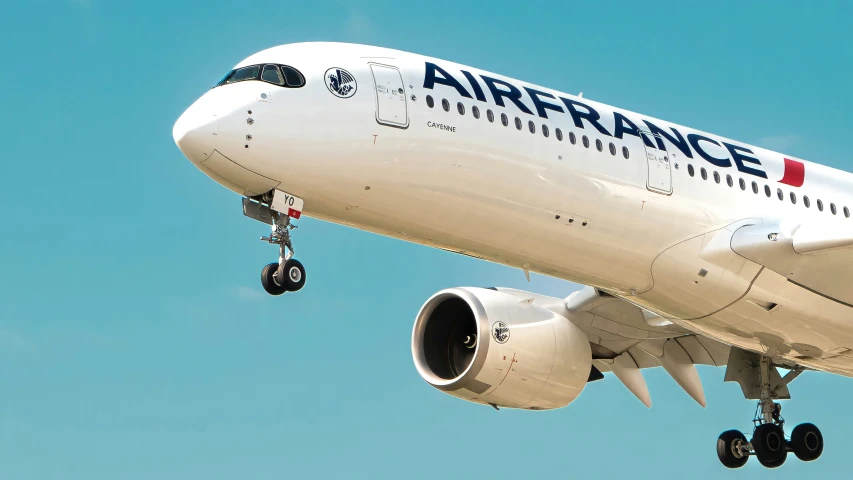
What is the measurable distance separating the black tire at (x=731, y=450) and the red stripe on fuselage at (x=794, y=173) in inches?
231

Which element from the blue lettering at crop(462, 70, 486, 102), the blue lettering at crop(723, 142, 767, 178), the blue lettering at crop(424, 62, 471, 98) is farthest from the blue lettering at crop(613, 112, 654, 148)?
the blue lettering at crop(424, 62, 471, 98)

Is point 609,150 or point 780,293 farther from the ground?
point 609,150

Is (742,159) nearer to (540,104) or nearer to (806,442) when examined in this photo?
(540,104)

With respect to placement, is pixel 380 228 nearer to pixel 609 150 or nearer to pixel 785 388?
pixel 609 150

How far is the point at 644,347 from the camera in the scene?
2811 cm

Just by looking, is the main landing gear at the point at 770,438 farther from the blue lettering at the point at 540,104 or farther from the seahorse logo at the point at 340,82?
the seahorse logo at the point at 340,82

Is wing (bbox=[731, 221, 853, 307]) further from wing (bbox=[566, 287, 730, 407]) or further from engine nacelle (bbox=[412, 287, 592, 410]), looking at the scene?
engine nacelle (bbox=[412, 287, 592, 410])

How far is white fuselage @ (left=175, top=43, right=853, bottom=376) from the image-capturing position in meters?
20.2

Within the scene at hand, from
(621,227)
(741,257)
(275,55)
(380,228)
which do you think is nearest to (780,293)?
(741,257)

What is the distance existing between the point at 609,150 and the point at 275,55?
5576 millimetres

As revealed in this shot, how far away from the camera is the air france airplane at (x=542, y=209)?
20.3m

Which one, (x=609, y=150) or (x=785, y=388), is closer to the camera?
(x=609, y=150)

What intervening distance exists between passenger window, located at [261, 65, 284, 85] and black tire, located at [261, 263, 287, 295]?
2.64 meters

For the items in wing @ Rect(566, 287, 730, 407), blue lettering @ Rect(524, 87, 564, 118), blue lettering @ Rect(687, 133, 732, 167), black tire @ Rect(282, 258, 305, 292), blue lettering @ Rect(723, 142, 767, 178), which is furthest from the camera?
wing @ Rect(566, 287, 730, 407)
